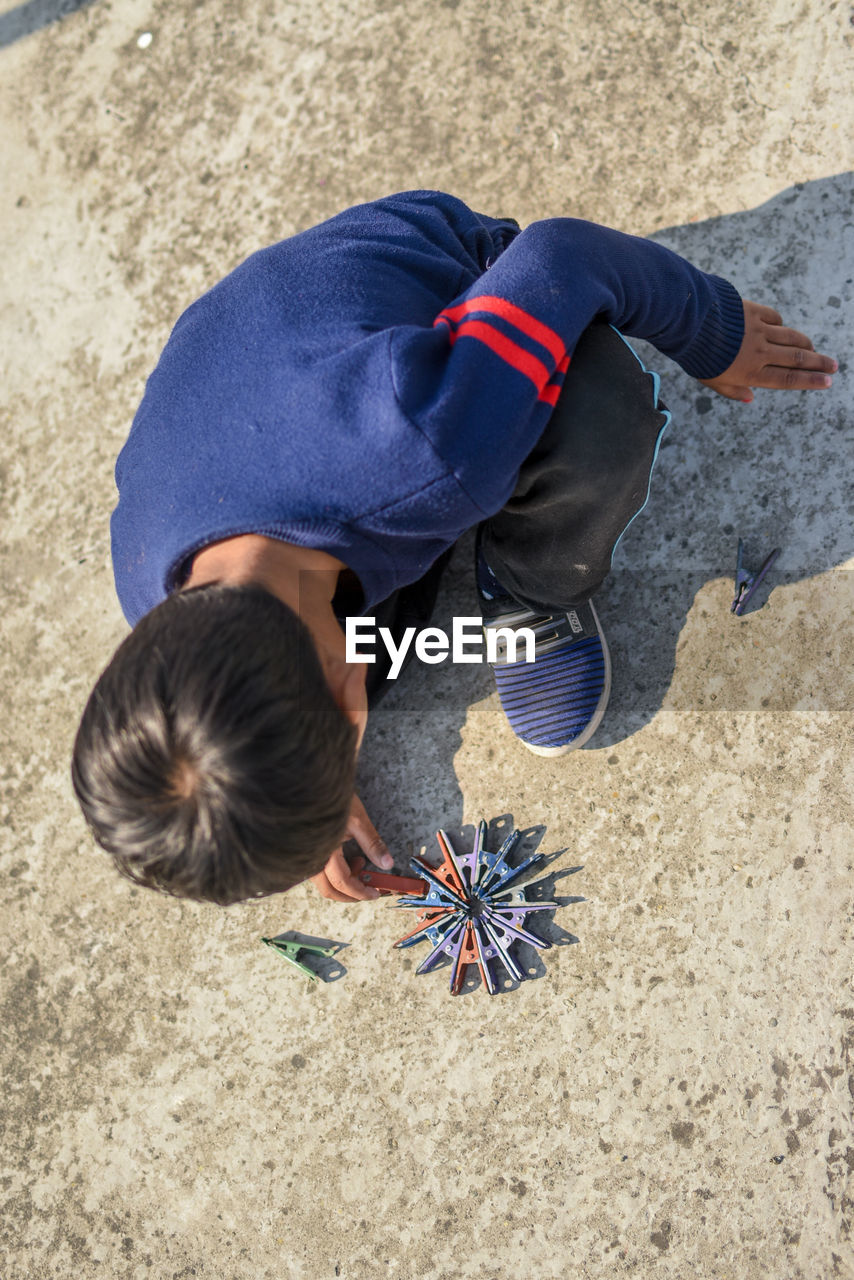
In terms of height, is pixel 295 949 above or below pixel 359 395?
below

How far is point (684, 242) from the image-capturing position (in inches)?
64.0

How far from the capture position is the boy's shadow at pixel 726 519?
1.54 metres

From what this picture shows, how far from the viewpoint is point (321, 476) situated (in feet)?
2.98

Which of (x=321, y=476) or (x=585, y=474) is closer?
(x=321, y=476)

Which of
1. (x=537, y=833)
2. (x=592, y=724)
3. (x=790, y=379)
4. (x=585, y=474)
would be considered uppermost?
(x=585, y=474)

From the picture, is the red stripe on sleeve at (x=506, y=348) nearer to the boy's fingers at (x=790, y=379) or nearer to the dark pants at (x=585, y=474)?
the dark pants at (x=585, y=474)

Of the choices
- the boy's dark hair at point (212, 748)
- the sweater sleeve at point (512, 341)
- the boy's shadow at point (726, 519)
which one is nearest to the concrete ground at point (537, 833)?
the boy's shadow at point (726, 519)

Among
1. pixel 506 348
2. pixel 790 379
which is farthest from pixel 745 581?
pixel 506 348

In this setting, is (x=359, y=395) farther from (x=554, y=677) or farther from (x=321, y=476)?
(x=554, y=677)

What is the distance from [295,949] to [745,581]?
1.07 meters

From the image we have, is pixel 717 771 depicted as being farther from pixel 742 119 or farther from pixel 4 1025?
pixel 4 1025

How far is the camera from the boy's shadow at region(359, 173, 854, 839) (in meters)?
1.54

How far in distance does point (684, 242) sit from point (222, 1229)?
206 cm

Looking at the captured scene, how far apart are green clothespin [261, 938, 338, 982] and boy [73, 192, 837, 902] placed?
62 cm
